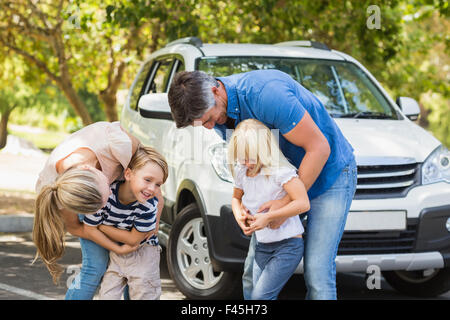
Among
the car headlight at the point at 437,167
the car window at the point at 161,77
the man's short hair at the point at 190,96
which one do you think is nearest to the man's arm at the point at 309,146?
the man's short hair at the point at 190,96

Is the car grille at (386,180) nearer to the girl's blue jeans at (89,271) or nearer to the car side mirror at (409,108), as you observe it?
the car side mirror at (409,108)

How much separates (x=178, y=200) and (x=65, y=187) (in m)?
2.66

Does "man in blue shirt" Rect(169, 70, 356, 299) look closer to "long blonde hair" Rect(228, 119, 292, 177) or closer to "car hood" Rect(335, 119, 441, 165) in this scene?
"long blonde hair" Rect(228, 119, 292, 177)

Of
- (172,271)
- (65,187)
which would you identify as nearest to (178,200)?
(172,271)

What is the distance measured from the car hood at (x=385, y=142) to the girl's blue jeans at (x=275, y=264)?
71.8 inches

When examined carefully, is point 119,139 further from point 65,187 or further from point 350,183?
point 350,183

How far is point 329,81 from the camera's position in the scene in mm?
6559

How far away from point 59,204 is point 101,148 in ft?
1.27

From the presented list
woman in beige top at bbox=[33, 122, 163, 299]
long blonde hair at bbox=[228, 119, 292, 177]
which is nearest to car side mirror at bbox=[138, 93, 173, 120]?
woman in beige top at bbox=[33, 122, 163, 299]

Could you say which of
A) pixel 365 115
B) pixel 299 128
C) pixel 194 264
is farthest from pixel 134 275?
pixel 365 115

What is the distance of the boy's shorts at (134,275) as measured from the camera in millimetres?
4113

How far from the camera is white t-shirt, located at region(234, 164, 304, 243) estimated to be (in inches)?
142

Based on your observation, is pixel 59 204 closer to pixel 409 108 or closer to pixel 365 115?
pixel 365 115

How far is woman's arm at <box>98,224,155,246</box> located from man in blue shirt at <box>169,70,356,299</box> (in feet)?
1.95
